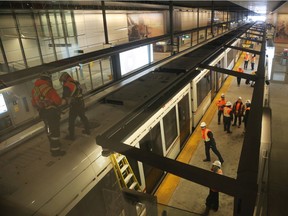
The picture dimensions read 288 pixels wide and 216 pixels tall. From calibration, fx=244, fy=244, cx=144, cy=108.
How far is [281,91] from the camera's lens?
52.0ft

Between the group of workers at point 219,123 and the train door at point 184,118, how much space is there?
0.55 m

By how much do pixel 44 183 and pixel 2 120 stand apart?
4.33 meters

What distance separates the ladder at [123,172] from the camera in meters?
3.83

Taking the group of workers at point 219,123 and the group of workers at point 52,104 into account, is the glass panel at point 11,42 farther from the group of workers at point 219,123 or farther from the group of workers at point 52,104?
the group of workers at point 219,123

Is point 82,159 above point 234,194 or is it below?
below

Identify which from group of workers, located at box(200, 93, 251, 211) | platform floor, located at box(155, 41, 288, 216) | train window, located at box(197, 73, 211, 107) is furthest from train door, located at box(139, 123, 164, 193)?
train window, located at box(197, 73, 211, 107)

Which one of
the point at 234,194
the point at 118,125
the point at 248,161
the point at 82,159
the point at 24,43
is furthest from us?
the point at 24,43

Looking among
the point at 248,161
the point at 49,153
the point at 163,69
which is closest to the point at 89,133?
the point at 49,153

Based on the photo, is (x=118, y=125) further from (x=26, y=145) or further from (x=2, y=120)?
(x=2, y=120)

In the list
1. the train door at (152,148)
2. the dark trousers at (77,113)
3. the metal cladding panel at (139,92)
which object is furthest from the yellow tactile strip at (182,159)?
the dark trousers at (77,113)

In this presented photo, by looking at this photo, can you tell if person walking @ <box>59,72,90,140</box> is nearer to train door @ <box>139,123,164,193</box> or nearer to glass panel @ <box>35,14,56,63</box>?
train door @ <box>139,123,164,193</box>

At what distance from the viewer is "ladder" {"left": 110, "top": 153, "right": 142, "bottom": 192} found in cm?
383

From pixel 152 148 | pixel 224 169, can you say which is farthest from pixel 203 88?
pixel 152 148

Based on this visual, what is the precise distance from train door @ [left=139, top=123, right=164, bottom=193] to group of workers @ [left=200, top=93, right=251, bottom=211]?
124cm
